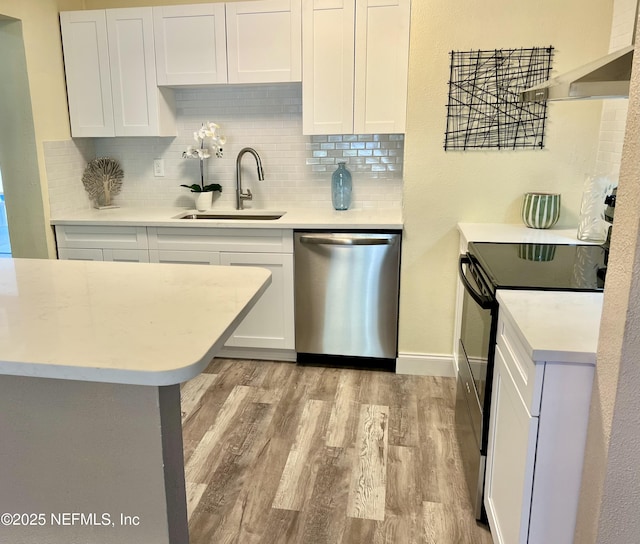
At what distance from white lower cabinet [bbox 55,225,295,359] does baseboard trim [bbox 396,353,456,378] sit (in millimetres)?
682

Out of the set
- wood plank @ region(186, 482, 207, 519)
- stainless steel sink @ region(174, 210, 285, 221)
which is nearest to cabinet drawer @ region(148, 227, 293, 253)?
stainless steel sink @ region(174, 210, 285, 221)

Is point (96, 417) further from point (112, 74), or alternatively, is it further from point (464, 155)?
point (112, 74)

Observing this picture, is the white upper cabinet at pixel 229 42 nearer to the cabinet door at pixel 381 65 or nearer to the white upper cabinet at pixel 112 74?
the white upper cabinet at pixel 112 74

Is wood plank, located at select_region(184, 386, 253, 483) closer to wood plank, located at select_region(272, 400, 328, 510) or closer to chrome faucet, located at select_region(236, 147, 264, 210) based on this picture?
wood plank, located at select_region(272, 400, 328, 510)

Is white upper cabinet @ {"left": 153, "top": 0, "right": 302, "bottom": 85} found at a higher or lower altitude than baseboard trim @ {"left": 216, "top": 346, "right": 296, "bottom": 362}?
higher

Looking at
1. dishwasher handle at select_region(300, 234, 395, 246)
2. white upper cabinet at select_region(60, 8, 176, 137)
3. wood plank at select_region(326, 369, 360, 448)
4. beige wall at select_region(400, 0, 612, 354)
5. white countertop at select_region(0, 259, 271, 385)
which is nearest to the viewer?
white countertop at select_region(0, 259, 271, 385)

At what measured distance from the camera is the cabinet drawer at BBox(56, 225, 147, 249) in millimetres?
3277

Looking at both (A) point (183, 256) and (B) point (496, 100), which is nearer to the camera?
(B) point (496, 100)

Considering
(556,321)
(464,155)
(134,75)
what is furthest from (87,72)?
(556,321)

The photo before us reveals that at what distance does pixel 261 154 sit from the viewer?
3.59m

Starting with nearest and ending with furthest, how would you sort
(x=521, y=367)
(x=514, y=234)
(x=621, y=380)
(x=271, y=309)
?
(x=621, y=380) < (x=521, y=367) < (x=514, y=234) < (x=271, y=309)

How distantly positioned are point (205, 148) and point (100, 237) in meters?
0.92

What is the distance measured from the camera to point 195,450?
94.6 inches

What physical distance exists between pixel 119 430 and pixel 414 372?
227 centimetres
